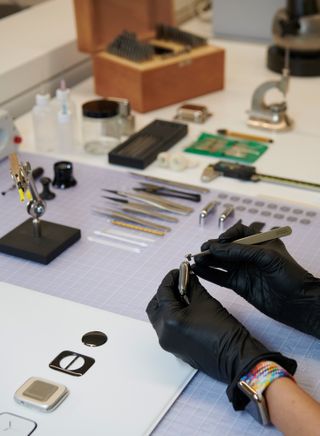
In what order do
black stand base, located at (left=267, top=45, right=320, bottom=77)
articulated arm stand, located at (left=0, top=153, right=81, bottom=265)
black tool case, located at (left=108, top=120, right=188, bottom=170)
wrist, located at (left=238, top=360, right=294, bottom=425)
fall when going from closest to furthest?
wrist, located at (left=238, top=360, right=294, bottom=425), articulated arm stand, located at (left=0, top=153, right=81, bottom=265), black tool case, located at (left=108, top=120, right=188, bottom=170), black stand base, located at (left=267, top=45, right=320, bottom=77)

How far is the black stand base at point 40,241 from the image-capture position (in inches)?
60.3

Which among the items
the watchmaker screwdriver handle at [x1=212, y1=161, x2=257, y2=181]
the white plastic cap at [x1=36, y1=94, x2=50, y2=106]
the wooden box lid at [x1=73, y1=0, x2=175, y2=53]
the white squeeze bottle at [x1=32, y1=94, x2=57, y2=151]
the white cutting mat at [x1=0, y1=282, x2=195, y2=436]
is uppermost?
the wooden box lid at [x1=73, y1=0, x2=175, y2=53]

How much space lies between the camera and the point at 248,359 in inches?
45.0

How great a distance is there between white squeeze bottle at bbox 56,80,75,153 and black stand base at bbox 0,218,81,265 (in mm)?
433

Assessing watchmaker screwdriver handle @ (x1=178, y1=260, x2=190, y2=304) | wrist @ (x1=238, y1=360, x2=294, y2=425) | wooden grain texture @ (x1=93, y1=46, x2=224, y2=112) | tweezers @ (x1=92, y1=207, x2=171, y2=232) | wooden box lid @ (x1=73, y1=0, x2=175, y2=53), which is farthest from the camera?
wooden box lid @ (x1=73, y1=0, x2=175, y2=53)

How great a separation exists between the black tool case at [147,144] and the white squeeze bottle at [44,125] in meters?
0.21

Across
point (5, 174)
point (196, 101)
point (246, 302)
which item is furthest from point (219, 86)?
point (246, 302)

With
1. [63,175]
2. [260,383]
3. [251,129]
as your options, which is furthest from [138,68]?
[260,383]

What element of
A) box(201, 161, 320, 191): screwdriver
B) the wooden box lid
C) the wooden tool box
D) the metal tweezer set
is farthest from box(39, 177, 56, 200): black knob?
the wooden box lid

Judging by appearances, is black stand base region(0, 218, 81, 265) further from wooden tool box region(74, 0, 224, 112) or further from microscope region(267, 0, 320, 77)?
microscope region(267, 0, 320, 77)

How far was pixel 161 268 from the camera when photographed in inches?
59.2

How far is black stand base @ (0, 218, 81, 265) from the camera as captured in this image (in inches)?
60.3

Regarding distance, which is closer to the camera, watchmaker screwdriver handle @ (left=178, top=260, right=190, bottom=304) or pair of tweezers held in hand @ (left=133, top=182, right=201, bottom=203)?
watchmaker screwdriver handle @ (left=178, top=260, right=190, bottom=304)

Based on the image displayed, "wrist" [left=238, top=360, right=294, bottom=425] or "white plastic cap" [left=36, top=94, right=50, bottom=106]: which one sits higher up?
"white plastic cap" [left=36, top=94, right=50, bottom=106]
